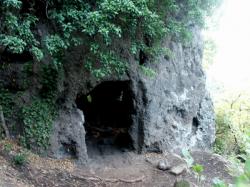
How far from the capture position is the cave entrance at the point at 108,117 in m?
9.74

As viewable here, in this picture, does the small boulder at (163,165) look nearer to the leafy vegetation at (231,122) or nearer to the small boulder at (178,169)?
the small boulder at (178,169)

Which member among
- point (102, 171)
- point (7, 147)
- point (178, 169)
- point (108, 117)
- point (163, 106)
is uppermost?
point (163, 106)

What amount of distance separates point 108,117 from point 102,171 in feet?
12.1

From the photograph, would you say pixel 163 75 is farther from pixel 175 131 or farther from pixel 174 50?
pixel 175 131

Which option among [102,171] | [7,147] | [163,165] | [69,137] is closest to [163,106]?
[163,165]

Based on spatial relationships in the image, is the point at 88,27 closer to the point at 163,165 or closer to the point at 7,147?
the point at 7,147

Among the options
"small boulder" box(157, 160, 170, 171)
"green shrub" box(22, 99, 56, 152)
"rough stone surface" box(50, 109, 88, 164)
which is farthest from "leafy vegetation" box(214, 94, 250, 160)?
"green shrub" box(22, 99, 56, 152)

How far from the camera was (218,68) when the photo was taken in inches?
778

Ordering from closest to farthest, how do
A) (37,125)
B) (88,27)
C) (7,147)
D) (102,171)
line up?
(88,27)
(7,147)
(37,125)
(102,171)

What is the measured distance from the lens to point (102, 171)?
8.20 meters

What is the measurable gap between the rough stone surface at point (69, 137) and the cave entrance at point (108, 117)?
1.13 m

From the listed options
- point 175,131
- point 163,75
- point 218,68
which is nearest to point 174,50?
point 163,75

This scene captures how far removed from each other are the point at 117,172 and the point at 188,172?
2.13 m

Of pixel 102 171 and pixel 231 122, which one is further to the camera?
pixel 231 122
